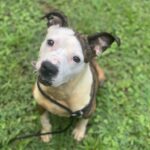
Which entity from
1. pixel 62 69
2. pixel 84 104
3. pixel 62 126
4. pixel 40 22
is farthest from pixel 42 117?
pixel 40 22

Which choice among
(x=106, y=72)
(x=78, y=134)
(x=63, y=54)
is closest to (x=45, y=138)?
(x=78, y=134)

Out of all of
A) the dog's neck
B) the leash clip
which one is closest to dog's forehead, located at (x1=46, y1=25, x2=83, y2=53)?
the dog's neck

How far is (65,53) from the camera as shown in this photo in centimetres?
304

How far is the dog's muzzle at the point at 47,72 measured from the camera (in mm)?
2963

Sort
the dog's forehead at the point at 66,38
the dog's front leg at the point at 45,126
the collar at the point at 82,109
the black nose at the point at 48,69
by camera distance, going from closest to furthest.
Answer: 1. the black nose at the point at 48,69
2. the dog's forehead at the point at 66,38
3. the collar at the point at 82,109
4. the dog's front leg at the point at 45,126

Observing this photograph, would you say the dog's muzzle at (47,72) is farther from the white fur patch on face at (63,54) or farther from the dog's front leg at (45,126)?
the dog's front leg at (45,126)

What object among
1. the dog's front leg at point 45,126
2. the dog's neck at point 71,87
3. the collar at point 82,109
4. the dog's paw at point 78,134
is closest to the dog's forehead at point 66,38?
the dog's neck at point 71,87

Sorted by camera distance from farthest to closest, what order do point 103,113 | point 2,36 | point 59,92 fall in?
1. point 2,36
2. point 103,113
3. point 59,92

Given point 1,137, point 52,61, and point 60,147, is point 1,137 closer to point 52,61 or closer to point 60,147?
point 60,147

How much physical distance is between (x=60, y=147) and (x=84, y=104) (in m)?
0.57

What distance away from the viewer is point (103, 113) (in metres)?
4.12

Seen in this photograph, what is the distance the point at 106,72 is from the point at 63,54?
1501 mm

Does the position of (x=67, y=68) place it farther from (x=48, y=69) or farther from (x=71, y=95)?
(x=71, y=95)

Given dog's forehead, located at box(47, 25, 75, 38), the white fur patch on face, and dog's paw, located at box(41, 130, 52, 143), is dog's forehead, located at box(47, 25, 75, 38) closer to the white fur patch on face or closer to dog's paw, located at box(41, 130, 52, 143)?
the white fur patch on face
